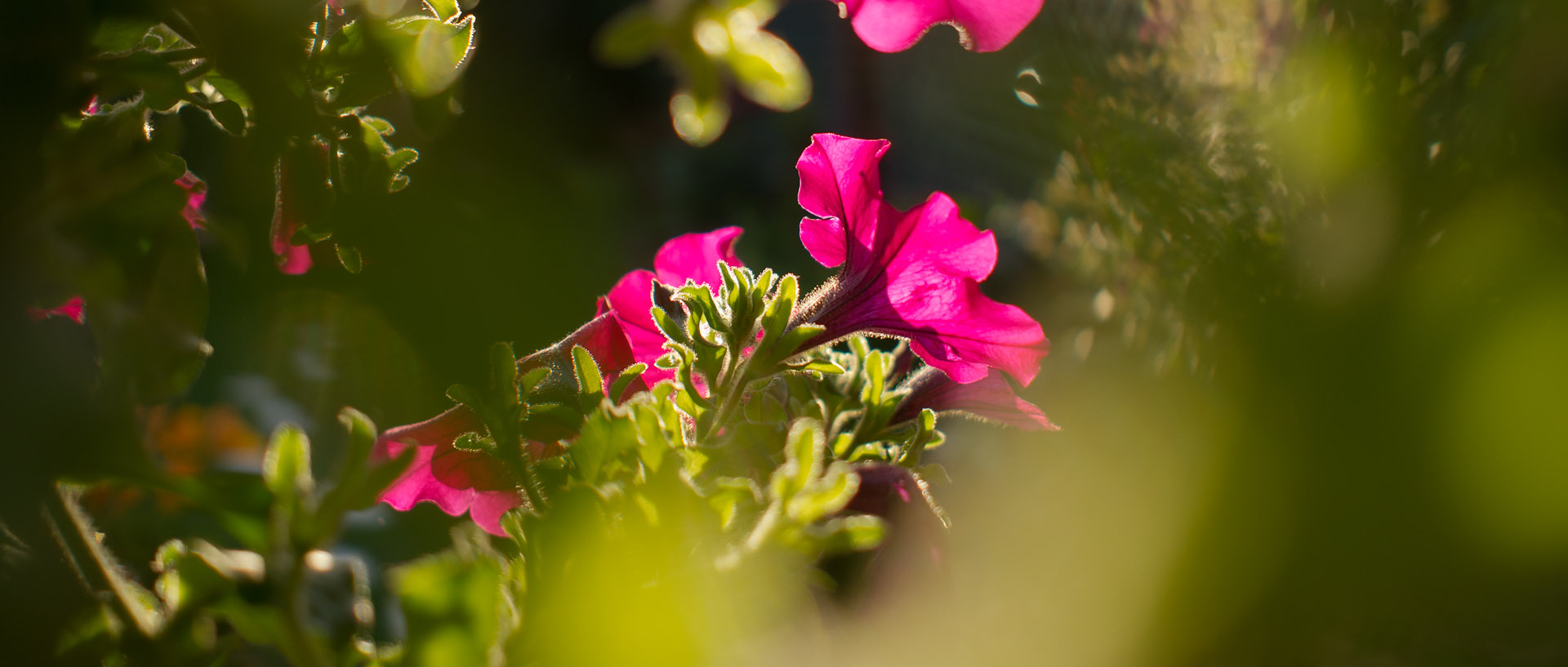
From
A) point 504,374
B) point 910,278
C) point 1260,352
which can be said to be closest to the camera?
point 504,374

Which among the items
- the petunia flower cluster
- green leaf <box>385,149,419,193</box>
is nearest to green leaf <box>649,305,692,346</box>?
the petunia flower cluster

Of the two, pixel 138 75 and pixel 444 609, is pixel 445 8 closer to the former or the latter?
pixel 138 75

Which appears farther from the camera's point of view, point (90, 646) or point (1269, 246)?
point (1269, 246)

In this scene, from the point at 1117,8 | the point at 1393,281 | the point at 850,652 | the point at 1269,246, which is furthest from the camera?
the point at 1117,8

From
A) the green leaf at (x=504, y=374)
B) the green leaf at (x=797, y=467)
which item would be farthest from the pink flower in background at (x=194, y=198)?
the green leaf at (x=797, y=467)

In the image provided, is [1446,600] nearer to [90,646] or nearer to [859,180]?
[859,180]

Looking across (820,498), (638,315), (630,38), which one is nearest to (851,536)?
(820,498)

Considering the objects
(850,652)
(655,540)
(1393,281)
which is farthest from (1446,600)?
(655,540)
